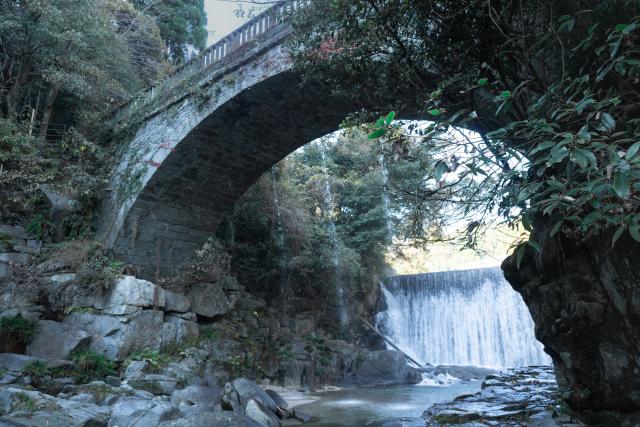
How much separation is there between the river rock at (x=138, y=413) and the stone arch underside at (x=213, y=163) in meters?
4.38

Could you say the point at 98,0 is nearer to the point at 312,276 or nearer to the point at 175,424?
the point at 312,276

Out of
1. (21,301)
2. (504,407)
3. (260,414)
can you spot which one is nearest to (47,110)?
(21,301)

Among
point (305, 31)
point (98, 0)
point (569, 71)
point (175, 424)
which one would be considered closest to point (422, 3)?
point (569, 71)

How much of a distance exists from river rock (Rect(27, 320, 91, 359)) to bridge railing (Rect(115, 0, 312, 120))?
4656mm

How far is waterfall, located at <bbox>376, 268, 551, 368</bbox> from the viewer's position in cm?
1137

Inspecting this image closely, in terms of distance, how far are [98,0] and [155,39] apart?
2.11 metres

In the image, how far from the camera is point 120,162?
9164 mm

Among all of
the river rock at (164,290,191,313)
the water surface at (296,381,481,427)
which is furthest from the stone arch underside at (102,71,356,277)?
the water surface at (296,381,481,427)

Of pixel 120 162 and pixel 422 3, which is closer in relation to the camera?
pixel 422 3

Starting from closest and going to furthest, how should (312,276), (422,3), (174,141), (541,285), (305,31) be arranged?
(422,3), (541,285), (305,31), (174,141), (312,276)

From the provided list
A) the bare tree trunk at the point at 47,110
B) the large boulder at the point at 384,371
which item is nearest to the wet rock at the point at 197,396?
the large boulder at the point at 384,371

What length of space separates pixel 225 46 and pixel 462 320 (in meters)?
8.76

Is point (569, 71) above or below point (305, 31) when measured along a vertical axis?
below

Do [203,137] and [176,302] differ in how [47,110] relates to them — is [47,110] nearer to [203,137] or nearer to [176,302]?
[203,137]
